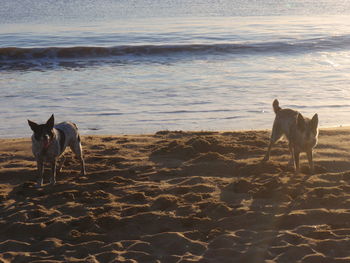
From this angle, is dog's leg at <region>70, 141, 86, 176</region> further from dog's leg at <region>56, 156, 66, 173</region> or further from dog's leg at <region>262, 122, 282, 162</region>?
dog's leg at <region>262, 122, 282, 162</region>

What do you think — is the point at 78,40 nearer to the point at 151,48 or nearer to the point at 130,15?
the point at 151,48

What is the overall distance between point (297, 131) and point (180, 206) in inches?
97.4

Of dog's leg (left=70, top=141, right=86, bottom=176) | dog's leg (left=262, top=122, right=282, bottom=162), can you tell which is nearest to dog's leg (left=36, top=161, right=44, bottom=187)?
dog's leg (left=70, top=141, right=86, bottom=176)

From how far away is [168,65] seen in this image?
23.6 m

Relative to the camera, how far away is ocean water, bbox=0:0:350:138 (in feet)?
46.9

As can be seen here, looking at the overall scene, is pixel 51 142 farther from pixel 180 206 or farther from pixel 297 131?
→ pixel 297 131

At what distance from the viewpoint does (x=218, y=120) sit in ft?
44.9

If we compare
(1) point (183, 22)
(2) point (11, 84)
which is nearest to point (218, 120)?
(2) point (11, 84)

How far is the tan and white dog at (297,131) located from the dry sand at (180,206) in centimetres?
34

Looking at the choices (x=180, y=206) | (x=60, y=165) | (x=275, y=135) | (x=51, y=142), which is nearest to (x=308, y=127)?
(x=275, y=135)

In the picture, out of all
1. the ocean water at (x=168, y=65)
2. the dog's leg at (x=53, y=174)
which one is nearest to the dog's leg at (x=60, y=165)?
the dog's leg at (x=53, y=174)

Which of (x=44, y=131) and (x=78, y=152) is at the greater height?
(x=44, y=131)

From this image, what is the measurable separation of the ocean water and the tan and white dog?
3.44 m

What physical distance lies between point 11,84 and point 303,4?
123ft
